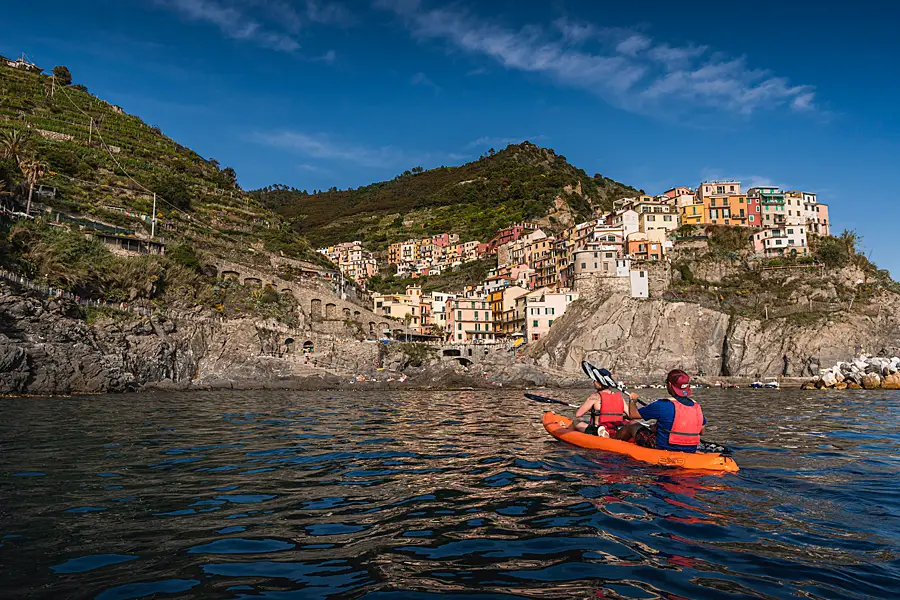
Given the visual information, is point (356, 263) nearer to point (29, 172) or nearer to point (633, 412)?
point (29, 172)

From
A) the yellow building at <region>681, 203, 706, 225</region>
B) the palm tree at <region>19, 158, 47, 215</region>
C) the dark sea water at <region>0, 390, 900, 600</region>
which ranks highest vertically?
the yellow building at <region>681, 203, 706, 225</region>

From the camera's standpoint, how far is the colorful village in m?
69.8

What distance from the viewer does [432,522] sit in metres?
6.15

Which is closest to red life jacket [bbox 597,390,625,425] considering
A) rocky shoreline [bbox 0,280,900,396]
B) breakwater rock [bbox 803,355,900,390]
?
rocky shoreline [bbox 0,280,900,396]

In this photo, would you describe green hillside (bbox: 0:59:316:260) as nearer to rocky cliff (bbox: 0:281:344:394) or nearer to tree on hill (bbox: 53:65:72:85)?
tree on hill (bbox: 53:65:72:85)

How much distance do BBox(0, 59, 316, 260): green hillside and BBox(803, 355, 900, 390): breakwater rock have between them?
208ft

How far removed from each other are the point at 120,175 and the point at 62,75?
49.4 meters

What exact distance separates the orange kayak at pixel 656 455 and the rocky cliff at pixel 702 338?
49781 millimetres

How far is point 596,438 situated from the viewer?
10844 millimetres

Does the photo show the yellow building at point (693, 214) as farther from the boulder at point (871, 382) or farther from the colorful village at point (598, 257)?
the boulder at point (871, 382)

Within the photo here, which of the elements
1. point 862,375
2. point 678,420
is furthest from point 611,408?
point 862,375

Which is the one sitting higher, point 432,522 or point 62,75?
point 62,75

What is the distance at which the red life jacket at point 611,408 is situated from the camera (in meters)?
11.3

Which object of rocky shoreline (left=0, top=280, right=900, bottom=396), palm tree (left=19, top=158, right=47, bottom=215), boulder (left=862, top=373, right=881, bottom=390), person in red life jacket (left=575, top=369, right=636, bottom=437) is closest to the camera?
person in red life jacket (left=575, top=369, right=636, bottom=437)
